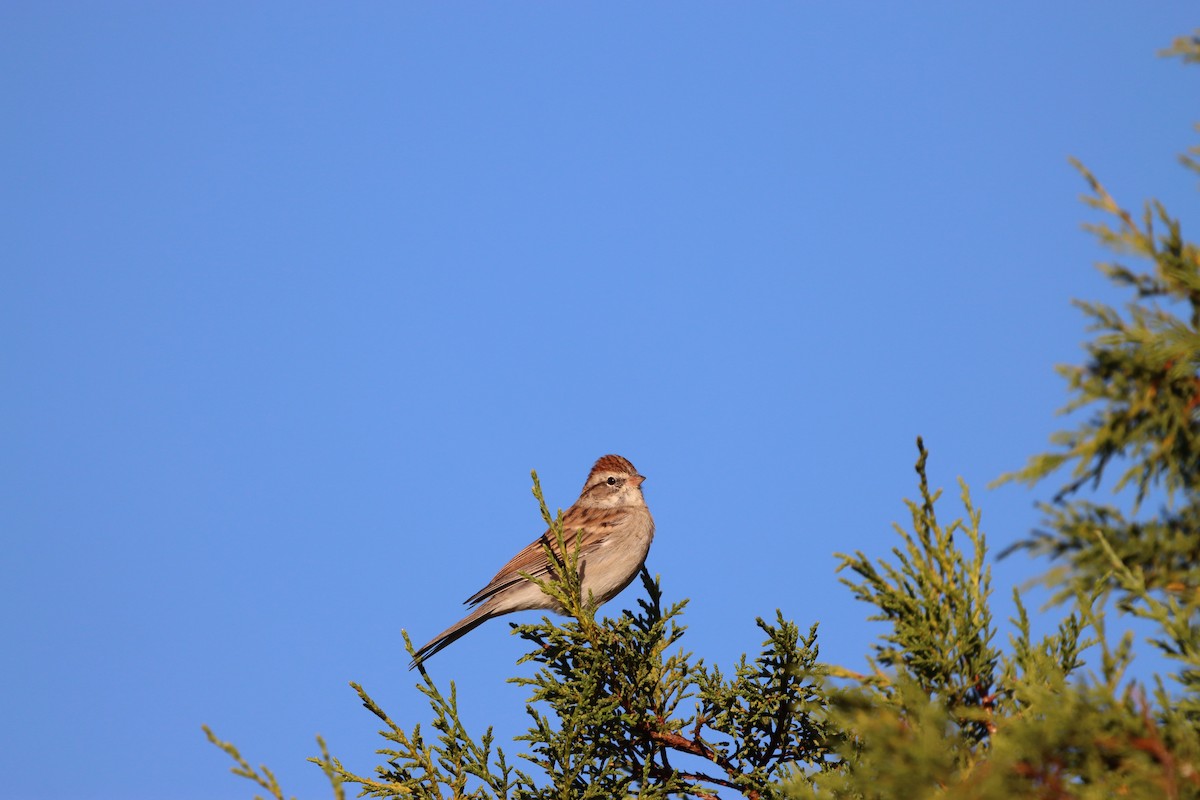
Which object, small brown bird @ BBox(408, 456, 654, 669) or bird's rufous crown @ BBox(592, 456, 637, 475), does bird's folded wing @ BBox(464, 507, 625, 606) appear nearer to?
small brown bird @ BBox(408, 456, 654, 669)

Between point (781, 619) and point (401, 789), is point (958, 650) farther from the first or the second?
point (401, 789)

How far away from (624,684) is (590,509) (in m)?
5.25

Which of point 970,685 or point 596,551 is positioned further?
point 596,551

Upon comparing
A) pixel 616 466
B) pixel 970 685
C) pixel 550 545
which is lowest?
pixel 970 685

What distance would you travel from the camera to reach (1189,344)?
4281mm

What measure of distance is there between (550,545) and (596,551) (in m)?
1.34

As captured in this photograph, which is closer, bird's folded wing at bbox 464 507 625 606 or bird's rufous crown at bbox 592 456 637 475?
bird's folded wing at bbox 464 507 625 606

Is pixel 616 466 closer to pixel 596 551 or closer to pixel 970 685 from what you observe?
pixel 596 551

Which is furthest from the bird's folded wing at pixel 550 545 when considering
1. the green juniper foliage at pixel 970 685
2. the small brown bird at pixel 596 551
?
the green juniper foliage at pixel 970 685

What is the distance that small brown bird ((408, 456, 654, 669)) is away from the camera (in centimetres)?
1024

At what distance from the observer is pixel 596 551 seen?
11133 mm

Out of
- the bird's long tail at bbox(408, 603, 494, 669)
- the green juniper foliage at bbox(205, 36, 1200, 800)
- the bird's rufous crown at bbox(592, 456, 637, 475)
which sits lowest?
the green juniper foliage at bbox(205, 36, 1200, 800)

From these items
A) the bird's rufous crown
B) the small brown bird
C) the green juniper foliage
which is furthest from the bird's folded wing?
the green juniper foliage

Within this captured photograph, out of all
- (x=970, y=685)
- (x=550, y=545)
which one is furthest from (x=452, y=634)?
(x=970, y=685)
